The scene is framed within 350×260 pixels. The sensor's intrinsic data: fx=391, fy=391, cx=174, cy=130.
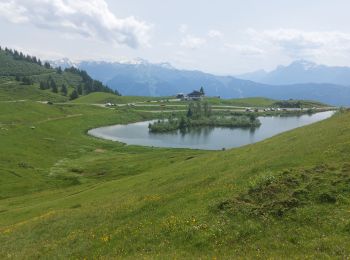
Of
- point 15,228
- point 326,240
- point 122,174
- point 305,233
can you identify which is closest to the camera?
point 326,240

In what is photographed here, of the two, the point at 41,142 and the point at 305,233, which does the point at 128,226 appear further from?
the point at 41,142

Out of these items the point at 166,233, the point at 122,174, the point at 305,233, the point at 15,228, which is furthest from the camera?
the point at 122,174

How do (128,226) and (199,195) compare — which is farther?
(199,195)

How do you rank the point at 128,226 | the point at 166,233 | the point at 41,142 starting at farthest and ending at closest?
1. the point at 41,142
2. the point at 128,226
3. the point at 166,233

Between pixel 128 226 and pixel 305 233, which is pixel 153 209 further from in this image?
pixel 305 233

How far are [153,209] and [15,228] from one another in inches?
693

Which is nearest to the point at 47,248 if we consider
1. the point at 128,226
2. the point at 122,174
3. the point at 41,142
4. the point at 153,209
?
the point at 128,226

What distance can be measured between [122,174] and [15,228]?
58481 millimetres

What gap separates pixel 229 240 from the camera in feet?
76.9

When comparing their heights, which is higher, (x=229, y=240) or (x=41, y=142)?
(x=229, y=240)

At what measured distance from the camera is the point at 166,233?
26.5 meters

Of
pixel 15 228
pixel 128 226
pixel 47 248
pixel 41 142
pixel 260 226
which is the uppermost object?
pixel 260 226

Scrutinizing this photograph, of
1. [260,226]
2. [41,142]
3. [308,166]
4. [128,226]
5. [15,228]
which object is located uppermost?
[308,166]

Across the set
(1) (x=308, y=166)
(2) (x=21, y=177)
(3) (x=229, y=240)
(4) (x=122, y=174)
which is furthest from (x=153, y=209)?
(2) (x=21, y=177)
